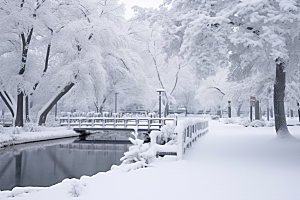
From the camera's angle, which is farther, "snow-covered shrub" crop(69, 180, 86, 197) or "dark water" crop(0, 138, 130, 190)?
"dark water" crop(0, 138, 130, 190)

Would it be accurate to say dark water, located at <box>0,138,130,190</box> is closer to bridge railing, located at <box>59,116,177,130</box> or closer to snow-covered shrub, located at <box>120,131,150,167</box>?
snow-covered shrub, located at <box>120,131,150,167</box>

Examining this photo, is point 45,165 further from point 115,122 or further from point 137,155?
point 115,122

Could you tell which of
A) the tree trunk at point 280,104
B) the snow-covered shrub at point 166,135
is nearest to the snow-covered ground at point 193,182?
the snow-covered shrub at point 166,135

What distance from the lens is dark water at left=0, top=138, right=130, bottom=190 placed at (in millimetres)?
10820

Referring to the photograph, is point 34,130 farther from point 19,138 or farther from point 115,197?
point 115,197

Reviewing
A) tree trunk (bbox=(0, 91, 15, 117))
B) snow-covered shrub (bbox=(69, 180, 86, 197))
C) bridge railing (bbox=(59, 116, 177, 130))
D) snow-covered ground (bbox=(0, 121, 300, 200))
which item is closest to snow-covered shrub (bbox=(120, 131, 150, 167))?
snow-covered ground (bbox=(0, 121, 300, 200))

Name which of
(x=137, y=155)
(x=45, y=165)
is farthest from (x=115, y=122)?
(x=137, y=155)

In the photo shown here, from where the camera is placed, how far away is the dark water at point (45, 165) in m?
10.8

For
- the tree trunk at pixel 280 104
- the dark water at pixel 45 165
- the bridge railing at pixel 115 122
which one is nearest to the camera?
the dark water at pixel 45 165

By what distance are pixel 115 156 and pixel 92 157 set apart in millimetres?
1289

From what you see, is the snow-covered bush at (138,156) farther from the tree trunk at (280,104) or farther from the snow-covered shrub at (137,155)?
the tree trunk at (280,104)

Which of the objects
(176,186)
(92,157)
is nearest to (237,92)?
(92,157)

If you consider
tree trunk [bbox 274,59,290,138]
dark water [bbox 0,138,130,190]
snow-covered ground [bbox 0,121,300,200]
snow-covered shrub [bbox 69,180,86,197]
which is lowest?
dark water [bbox 0,138,130,190]

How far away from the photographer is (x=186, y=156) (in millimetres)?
10680
